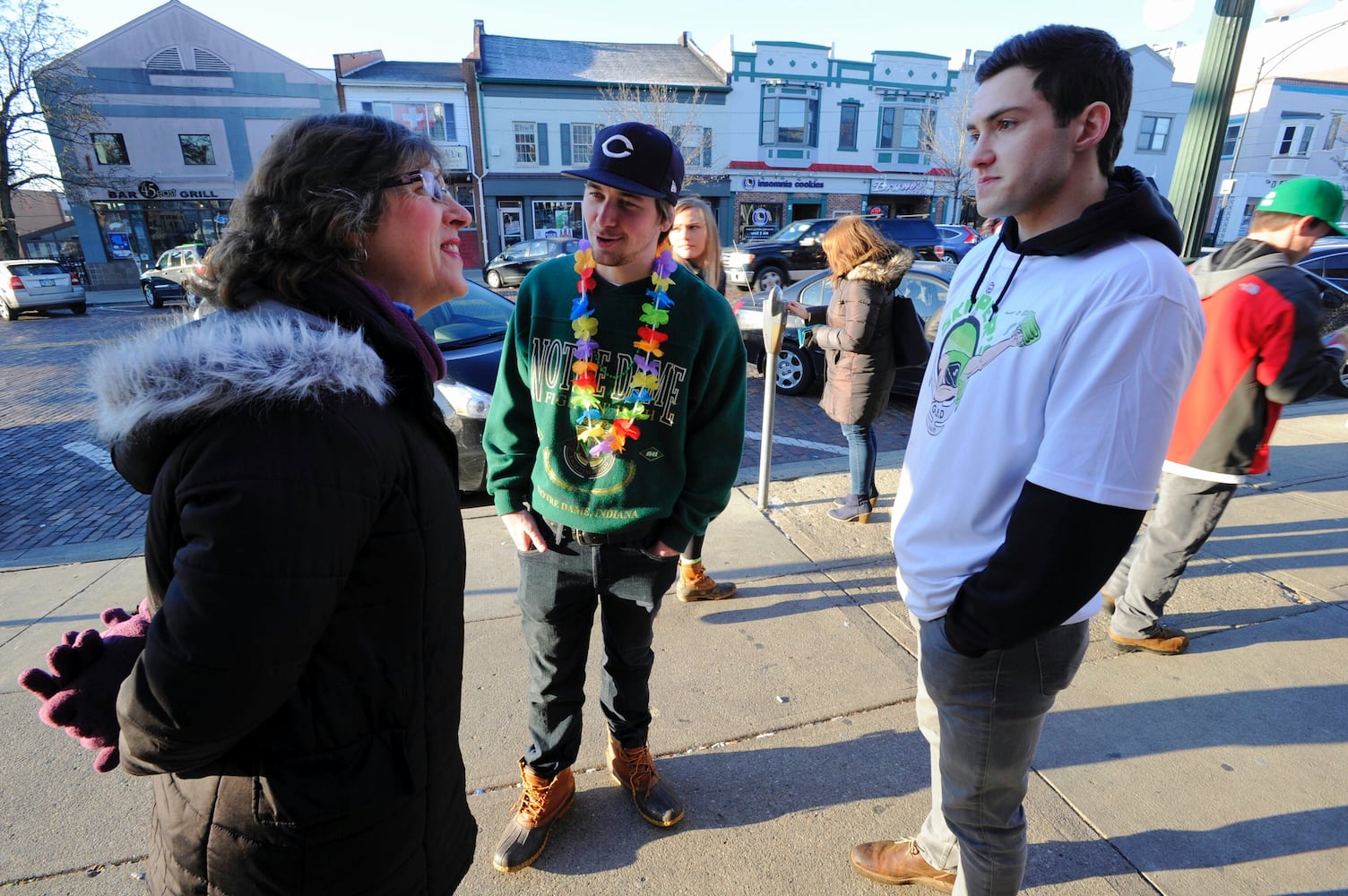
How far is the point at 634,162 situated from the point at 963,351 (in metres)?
1.06

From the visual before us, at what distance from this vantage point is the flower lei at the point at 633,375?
6.55 feet

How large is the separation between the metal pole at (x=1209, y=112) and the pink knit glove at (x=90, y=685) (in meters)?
5.23

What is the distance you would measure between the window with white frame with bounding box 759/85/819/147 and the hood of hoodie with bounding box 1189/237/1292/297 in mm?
27731

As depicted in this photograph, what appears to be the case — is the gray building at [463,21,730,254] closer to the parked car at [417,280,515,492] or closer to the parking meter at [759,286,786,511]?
the parked car at [417,280,515,492]

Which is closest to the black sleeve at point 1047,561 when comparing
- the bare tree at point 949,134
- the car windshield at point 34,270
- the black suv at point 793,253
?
the black suv at point 793,253

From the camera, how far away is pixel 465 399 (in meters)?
4.61

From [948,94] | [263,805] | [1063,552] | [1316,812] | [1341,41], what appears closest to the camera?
[263,805]

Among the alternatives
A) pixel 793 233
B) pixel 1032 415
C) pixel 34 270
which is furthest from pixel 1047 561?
pixel 34 270

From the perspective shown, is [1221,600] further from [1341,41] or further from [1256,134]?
[1341,41]

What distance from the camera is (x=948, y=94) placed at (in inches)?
1152

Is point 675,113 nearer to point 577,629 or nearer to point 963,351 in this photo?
point 577,629

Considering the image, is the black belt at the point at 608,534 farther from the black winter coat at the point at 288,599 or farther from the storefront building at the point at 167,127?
the storefront building at the point at 167,127

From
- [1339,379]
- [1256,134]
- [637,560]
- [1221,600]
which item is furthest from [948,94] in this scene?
[637,560]

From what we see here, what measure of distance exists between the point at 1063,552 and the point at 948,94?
111 ft
